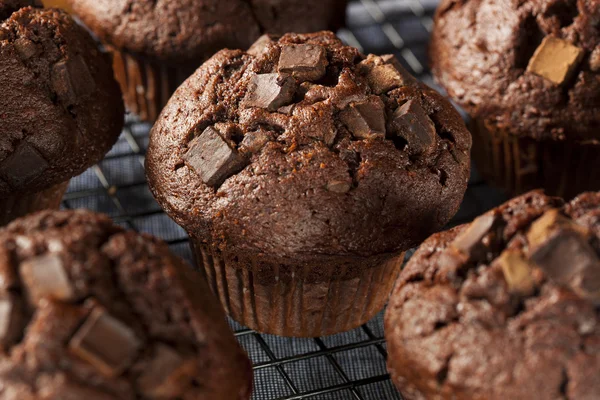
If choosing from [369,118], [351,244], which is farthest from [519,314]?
[369,118]

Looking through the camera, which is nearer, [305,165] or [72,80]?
[305,165]

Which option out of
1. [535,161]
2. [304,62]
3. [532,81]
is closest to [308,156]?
[304,62]

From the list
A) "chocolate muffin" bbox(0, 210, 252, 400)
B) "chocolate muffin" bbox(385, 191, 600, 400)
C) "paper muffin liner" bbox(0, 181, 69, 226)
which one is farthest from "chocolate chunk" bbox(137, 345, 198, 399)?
"paper muffin liner" bbox(0, 181, 69, 226)

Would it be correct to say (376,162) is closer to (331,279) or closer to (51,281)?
(331,279)

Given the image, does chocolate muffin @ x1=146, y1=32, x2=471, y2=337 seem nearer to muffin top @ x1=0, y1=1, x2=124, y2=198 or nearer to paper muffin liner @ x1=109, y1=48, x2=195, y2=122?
muffin top @ x1=0, y1=1, x2=124, y2=198

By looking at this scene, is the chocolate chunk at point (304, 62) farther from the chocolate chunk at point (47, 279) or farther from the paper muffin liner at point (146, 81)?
the chocolate chunk at point (47, 279)

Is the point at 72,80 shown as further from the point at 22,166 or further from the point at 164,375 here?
the point at 164,375

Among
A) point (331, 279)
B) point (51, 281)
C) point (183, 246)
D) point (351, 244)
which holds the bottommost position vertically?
point (183, 246)
